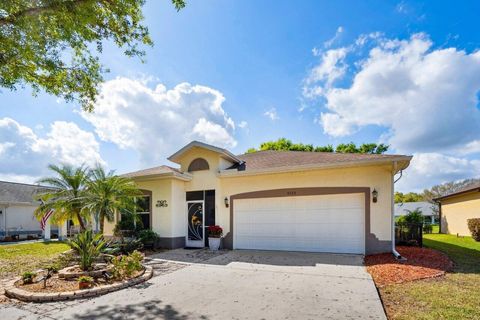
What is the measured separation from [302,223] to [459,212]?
18.7 meters

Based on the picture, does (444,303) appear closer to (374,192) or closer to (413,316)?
(413,316)

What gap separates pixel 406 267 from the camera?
8.45 meters

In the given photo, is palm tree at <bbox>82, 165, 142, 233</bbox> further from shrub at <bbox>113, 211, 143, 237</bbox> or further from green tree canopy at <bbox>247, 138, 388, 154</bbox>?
green tree canopy at <bbox>247, 138, 388, 154</bbox>

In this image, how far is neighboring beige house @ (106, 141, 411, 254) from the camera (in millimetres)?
10852

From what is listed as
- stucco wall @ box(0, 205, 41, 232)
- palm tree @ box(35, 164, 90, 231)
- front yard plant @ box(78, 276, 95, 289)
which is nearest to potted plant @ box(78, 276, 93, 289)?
front yard plant @ box(78, 276, 95, 289)

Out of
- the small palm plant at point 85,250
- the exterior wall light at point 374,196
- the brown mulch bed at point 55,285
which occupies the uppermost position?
the exterior wall light at point 374,196

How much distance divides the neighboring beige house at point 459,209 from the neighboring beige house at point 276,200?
1365 centimetres

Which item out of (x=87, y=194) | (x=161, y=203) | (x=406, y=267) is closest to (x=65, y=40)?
(x=161, y=203)

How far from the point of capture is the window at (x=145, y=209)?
14.3 m

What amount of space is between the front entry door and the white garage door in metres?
1.85

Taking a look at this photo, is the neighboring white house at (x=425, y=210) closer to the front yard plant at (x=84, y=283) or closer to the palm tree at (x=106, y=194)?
the palm tree at (x=106, y=194)

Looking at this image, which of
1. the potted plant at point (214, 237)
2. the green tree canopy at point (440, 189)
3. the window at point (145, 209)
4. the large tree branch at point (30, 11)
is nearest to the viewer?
the large tree branch at point (30, 11)

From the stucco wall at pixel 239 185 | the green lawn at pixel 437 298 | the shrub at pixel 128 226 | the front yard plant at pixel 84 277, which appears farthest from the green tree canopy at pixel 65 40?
the green lawn at pixel 437 298

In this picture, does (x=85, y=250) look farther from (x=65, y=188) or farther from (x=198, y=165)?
(x=65, y=188)
